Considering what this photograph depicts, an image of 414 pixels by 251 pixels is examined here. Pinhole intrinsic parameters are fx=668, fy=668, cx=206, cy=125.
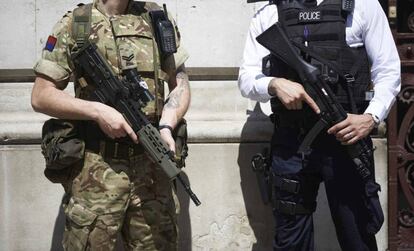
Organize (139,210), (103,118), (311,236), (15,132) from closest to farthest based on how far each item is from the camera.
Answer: (103,118), (139,210), (311,236), (15,132)

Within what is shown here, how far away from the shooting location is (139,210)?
296 cm

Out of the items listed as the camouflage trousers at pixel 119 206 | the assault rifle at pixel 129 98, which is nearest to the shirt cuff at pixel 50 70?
the assault rifle at pixel 129 98

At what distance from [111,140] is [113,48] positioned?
0.40 m

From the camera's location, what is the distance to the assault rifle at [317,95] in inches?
117

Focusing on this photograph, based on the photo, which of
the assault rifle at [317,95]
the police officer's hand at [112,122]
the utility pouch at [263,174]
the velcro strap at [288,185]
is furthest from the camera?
the utility pouch at [263,174]

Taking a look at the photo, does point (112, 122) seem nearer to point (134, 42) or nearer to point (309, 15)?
point (134, 42)

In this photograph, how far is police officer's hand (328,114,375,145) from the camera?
117 inches

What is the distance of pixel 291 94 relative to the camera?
9.84 ft

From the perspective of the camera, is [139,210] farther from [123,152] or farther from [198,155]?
[198,155]

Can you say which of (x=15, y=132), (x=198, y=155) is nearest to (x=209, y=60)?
(x=198, y=155)

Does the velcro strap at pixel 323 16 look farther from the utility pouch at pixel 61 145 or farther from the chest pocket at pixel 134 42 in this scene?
the utility pouch at pixel 61 145

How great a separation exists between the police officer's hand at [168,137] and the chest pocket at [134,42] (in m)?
0.28

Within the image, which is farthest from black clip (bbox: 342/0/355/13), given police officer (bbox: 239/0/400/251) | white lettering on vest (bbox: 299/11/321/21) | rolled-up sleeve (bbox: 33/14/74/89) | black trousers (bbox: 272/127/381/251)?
rolled-up sleeve (bbox: 33/14/74/89)

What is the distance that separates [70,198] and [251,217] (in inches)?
53.8
